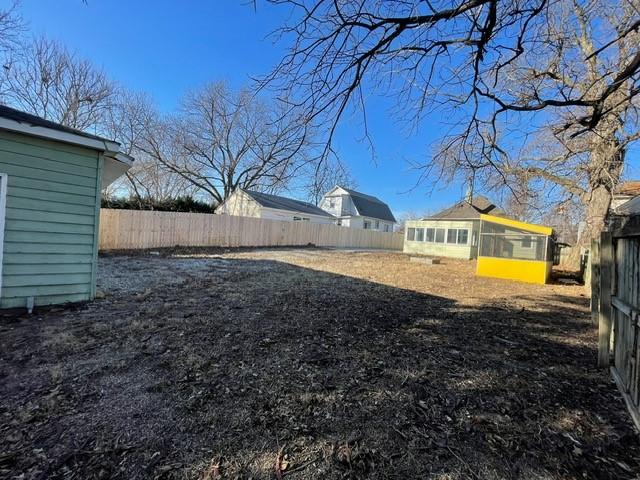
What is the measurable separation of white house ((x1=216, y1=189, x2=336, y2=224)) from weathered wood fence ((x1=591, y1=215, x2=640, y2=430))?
19999mm

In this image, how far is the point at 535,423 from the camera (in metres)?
2.15

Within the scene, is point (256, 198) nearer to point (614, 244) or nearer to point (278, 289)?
point (278, 289)

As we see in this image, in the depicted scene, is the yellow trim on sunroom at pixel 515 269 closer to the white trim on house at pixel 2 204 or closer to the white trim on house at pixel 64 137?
the white trim on house at pixel 64 137

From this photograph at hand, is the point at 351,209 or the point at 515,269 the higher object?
the point at 351,209

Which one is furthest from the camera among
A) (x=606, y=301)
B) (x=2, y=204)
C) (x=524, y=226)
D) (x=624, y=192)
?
(x=524, y=226)

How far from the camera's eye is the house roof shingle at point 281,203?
22.4 metres

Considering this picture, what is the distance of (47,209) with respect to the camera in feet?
13.8

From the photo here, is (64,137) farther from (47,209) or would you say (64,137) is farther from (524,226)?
(524,226)

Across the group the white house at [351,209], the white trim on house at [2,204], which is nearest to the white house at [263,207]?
the white house at [351,209]

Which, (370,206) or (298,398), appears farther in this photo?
(370,206)

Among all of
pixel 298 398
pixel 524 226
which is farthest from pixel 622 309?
pixel 524 226

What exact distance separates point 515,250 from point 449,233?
31.6 feet

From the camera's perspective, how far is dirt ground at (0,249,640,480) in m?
1.70

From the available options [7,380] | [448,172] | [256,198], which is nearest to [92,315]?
[7,380]
